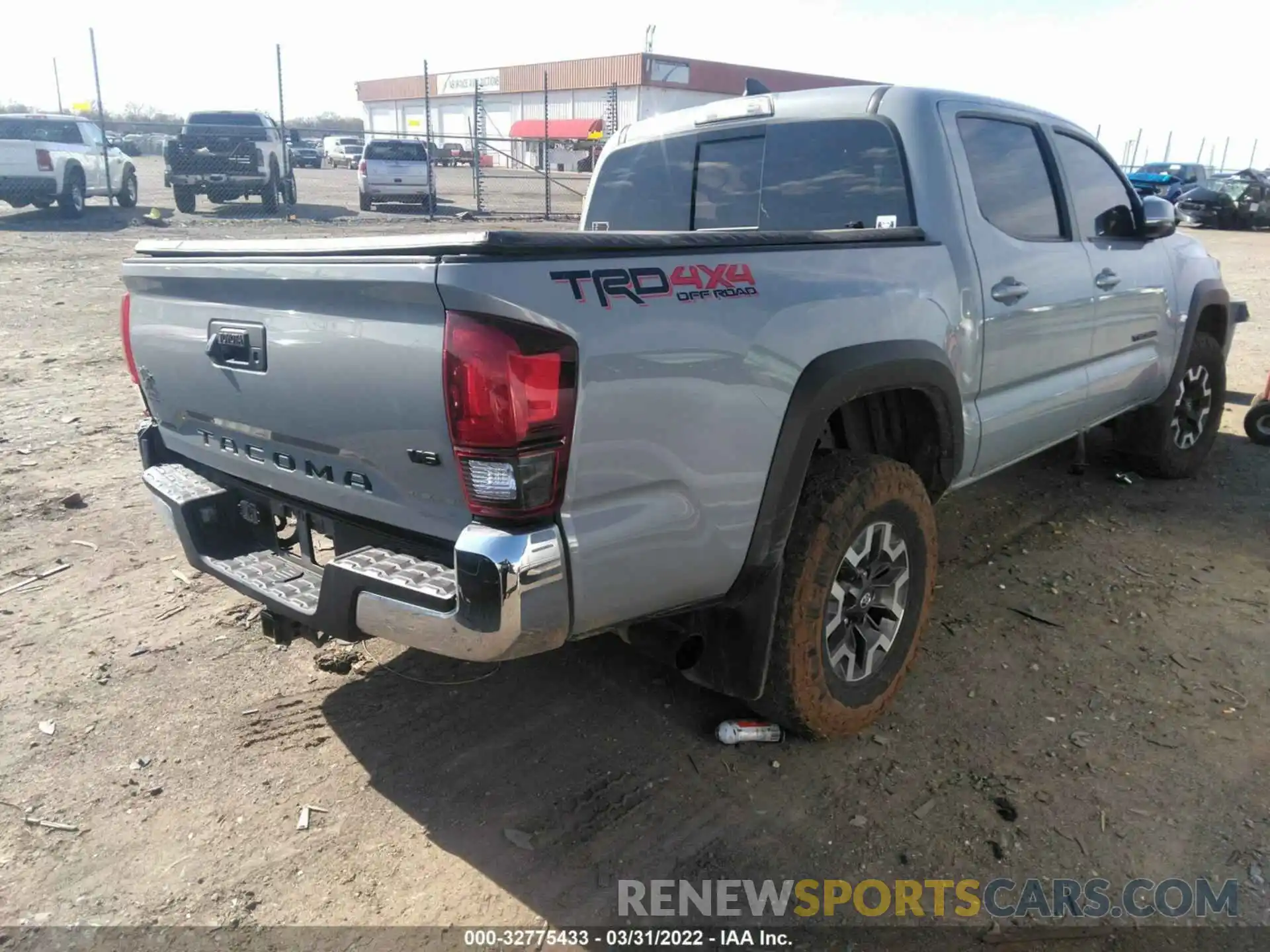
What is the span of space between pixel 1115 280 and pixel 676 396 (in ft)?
10.3

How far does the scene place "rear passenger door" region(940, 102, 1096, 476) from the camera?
3.54 metres

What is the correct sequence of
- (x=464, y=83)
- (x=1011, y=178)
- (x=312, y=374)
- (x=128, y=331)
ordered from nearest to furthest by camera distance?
(x=312, y=374) → (x=128, y=331) → (x=1011, y=178) → (x=464, y=83)

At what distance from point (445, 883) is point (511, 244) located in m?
1.67

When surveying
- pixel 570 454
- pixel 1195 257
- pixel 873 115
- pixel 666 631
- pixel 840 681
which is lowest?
pixel 840 681

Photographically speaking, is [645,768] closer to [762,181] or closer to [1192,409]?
[762,181]

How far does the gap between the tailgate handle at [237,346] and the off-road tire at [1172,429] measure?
4.78 metres

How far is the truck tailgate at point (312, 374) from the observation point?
2178mm

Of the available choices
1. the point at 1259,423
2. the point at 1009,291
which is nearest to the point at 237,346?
the point at 1009,291

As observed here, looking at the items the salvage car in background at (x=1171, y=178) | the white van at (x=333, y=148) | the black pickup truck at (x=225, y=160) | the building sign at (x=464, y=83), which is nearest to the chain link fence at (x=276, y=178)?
the black pickup truck at (x=225, y=160)

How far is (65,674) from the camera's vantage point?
342cm

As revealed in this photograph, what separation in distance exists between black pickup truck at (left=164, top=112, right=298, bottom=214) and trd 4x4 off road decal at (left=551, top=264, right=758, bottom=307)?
1796 cm

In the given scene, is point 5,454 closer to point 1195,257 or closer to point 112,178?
point 1195,257

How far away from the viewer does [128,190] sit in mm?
19172

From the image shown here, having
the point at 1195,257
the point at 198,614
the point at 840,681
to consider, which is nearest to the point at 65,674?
the point at 198,614
